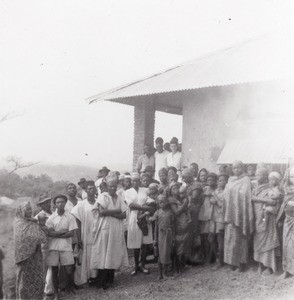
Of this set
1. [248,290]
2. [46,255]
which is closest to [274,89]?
[248,290]

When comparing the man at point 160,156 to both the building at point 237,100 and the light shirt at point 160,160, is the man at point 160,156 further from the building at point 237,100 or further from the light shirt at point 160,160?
the building at point 237,100

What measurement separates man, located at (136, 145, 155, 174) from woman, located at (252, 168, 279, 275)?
137 inches

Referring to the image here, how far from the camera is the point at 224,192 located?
5965 mm

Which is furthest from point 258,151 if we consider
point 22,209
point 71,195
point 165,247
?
point 22,209

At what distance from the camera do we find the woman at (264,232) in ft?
18.0

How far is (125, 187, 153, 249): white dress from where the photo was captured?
6754 mm

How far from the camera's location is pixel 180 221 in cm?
628

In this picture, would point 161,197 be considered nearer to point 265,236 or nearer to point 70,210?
point 70,210

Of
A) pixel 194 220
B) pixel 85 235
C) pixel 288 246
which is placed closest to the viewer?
pixel 288 246

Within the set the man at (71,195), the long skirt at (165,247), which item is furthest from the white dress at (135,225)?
the man at (71,195)

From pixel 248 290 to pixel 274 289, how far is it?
1.07 feet

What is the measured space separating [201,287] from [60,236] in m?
2.04

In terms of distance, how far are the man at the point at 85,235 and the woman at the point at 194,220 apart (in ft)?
4.87

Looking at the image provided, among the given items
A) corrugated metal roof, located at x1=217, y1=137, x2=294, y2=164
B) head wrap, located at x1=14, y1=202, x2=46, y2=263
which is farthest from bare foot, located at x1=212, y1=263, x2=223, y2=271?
head wrap, located at x1=14, y1=202, x2=46, y2=263
